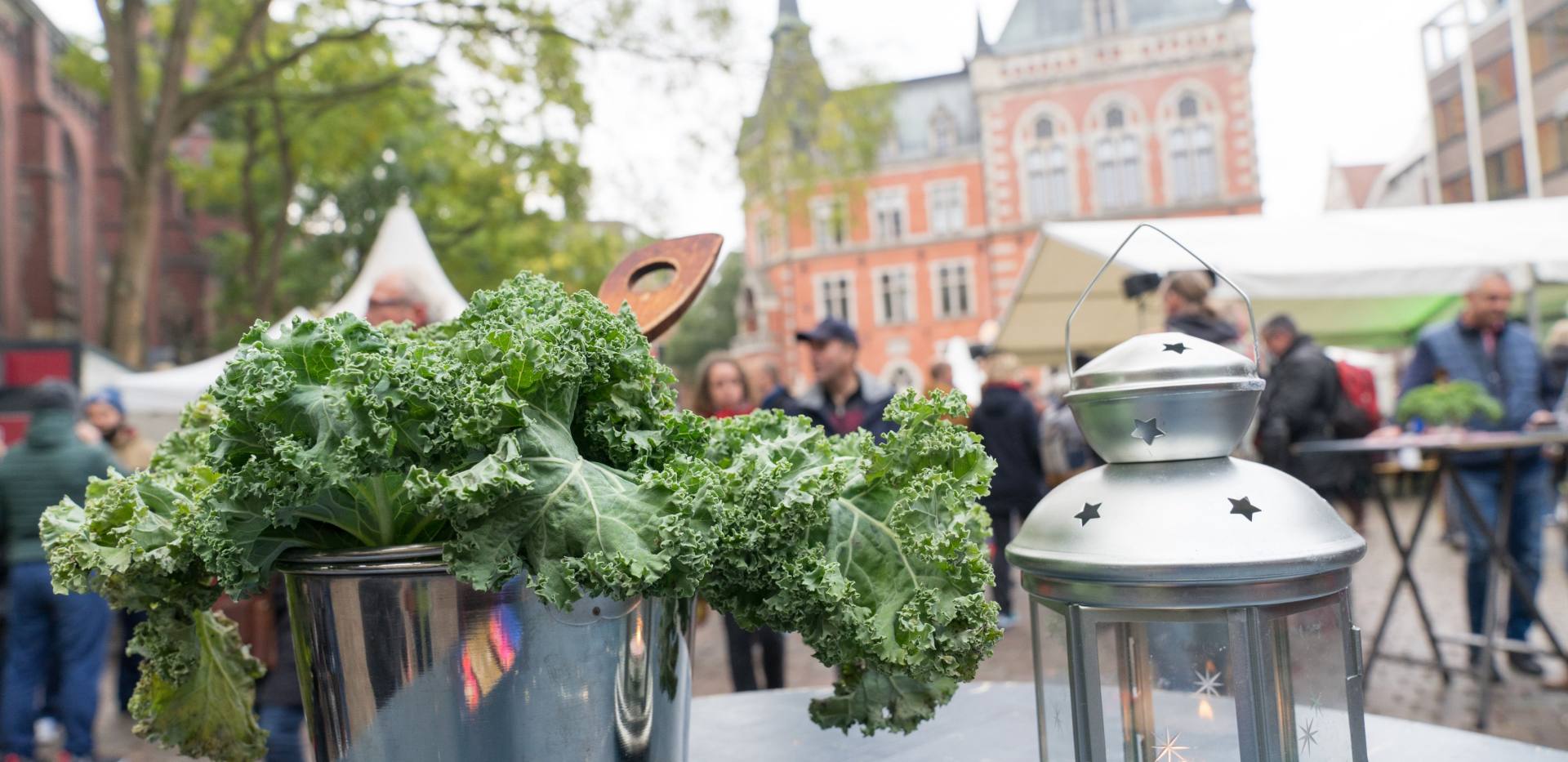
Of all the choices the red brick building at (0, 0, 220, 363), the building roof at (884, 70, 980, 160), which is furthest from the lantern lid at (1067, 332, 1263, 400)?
the building roof at (884, 70, 980, 160)

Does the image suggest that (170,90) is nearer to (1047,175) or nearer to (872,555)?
(872,555)

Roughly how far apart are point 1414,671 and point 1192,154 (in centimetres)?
3882

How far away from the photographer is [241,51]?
1191 centimetres

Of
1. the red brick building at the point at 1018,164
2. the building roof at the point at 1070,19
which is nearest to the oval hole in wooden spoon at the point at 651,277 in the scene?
the red brick building at the point at 1018,164

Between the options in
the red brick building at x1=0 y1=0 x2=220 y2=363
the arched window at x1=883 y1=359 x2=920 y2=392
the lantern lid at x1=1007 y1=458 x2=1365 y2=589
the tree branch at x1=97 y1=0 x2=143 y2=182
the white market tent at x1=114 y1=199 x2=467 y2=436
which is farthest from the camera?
the arched window at x1=883 y1=359 x2=920 y2=392

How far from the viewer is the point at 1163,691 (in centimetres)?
122

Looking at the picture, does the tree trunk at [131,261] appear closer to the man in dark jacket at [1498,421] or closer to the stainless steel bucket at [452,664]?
the man in dark jacket at [1498,421]

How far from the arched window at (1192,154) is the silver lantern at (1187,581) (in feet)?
143

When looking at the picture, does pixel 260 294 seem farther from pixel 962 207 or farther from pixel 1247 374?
pixel 962 207

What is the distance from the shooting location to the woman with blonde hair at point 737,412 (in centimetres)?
519

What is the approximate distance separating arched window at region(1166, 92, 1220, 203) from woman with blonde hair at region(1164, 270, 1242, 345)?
3930 centimetres

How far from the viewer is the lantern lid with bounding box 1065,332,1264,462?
1064 millimetres

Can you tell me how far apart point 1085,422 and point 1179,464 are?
0.33 ft

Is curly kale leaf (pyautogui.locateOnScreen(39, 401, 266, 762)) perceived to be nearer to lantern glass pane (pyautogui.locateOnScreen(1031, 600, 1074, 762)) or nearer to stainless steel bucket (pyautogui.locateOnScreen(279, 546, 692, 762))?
stainless steel bucket (pyautogui.locateOnScreen(279, 546, 692, 762))
